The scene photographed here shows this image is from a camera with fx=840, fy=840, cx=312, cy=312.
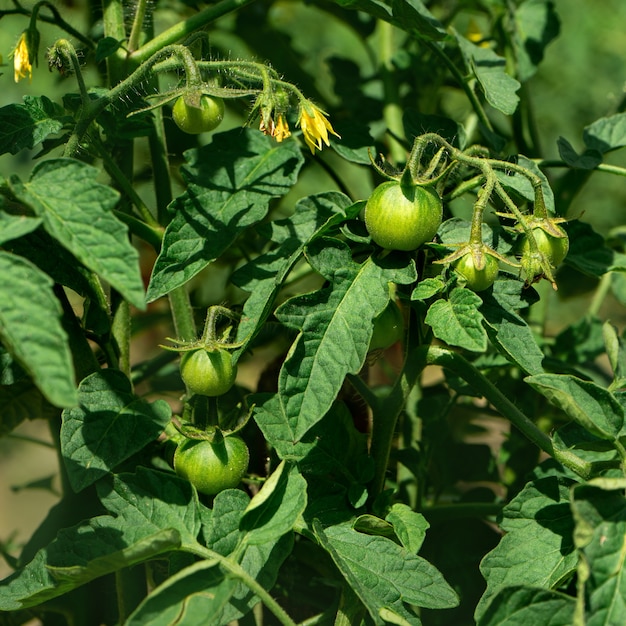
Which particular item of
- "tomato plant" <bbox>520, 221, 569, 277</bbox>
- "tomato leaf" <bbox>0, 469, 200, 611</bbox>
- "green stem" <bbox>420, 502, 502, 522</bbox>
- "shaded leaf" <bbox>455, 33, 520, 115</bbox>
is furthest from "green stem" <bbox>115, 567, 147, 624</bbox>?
"shaded leaf" <bbox>455, 33, 520, 115</bbox>

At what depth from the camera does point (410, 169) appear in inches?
34.8

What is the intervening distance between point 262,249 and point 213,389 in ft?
1.74

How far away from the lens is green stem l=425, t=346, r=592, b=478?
936 mm

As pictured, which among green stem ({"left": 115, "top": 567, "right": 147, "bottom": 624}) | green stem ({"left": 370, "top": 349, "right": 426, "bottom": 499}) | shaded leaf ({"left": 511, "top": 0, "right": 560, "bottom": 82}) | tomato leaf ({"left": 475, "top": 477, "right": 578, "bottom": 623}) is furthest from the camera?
shaded leaf ({"left": 511, "top": 0, "right": 560, "bottom": 82})

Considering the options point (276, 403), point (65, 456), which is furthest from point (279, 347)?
point (65, 456)

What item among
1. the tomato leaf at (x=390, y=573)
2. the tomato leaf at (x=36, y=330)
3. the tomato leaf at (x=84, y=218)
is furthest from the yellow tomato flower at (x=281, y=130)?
the tomato leaf at (x=390, y=573)

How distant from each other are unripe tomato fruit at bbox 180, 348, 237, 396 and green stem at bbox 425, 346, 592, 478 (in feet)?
0.76

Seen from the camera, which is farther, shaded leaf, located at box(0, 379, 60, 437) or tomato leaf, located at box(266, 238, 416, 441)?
shaded leaf, located at box(0, 379, 60, 437)

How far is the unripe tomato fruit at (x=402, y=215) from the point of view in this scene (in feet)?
2.87

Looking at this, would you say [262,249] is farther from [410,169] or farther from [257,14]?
[410,169]

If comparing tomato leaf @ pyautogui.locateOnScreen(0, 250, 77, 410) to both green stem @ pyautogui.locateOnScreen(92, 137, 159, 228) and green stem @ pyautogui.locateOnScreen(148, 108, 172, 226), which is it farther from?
green stem @ pyautogui.locateOnScreen(148, 108, 172, 226)

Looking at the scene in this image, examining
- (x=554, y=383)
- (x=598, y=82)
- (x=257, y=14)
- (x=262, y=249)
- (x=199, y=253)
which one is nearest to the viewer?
(x=554, y=383)

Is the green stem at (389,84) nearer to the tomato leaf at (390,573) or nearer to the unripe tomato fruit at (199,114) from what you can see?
the unripe tomato fruit at (199,114)

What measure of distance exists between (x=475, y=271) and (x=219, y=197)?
334 millimetres
